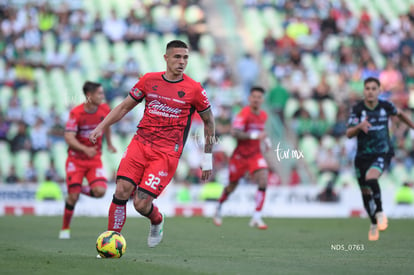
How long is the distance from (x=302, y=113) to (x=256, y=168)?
25.8 feet

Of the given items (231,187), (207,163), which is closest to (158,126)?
(207,163)

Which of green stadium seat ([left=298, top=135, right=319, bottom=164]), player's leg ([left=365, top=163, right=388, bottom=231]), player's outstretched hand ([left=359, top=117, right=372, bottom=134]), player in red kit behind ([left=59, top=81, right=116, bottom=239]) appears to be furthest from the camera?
green stadium seat ([left=298, top=135, right=319, bottom=164])

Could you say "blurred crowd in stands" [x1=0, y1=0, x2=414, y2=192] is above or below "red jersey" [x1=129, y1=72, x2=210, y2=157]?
above

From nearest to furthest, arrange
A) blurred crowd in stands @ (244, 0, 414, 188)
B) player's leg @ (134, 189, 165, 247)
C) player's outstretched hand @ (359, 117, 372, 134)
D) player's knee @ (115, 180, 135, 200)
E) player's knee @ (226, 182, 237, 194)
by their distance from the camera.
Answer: player's knee @ (115, 180, 135, 200) < player's leg @ (134, 189, 165, 247) < player's outstretched hand @ (359, 117, 372, 134) < player's knee @ (226, 182, 237, 194) < blurred crowd in stands @ (244, 0, 414, 188)

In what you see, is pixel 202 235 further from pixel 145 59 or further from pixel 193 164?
pixel 145 59

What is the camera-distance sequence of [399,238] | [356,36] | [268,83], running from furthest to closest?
[356,36]
[268,83]
[399,238]

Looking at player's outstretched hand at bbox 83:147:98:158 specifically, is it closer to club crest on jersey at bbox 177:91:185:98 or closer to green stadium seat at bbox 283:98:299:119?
club crest on jersey at bbox 177:91:185:98

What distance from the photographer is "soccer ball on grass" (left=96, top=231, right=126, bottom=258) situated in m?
9.84

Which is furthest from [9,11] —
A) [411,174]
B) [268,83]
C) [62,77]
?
[411,174]

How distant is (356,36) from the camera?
30.2 meters

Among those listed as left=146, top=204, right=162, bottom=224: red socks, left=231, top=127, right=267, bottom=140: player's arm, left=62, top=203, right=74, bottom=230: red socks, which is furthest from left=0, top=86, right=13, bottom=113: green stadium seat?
left=146, top=204, right=162, bottom=224: red socks

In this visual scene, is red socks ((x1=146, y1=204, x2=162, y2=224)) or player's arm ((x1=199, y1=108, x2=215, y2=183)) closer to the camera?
player's arm ((x1=199, y1=108, x2=215, y2=183))

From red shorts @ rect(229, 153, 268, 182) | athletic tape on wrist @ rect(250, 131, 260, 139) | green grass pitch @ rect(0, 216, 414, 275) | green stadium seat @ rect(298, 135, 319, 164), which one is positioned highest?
green stadium seat @ rect(298, 135, 319, 164)

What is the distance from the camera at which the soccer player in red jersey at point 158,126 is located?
10.2m
